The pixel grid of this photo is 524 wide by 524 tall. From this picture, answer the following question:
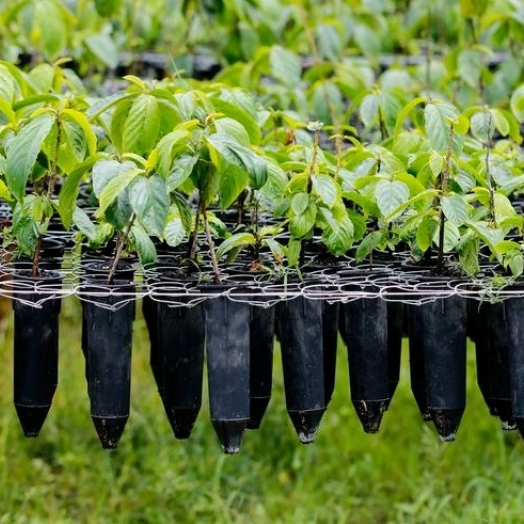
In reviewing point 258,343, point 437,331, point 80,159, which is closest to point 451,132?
point 437,331

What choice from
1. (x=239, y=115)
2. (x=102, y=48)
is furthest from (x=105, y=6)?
(x=239, y=115)

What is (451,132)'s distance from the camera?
58.9 inches

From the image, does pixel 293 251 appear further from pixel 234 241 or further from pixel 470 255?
pixel 470 255

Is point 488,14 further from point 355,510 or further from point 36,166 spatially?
point 36,166

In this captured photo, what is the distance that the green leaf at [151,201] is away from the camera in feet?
4.29

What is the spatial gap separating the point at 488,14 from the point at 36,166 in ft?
5.04

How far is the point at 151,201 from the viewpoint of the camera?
4.33 ft

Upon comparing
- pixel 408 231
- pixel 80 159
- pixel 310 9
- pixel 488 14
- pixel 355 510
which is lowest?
pixel 355 510

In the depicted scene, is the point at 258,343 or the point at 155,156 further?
the point at 258,343

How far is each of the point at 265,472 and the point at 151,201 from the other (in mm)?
1670

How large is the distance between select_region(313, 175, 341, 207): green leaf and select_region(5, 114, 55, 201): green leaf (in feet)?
1.19

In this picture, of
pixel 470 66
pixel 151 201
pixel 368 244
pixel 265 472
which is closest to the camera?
pixel 151 201

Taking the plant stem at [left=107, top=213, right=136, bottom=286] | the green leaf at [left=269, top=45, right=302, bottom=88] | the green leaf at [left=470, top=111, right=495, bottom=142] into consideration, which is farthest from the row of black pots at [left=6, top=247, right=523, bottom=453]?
the green leaf at [left=269, top=45, right=302, bottom=88]

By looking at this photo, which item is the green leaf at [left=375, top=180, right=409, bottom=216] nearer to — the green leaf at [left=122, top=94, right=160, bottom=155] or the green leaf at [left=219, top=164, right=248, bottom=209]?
the green leaf at [left=219, top=164, right=248, bottom=209]
